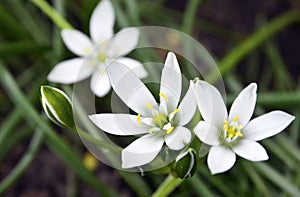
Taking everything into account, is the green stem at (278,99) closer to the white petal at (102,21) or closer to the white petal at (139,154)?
the white petal at (102,21)

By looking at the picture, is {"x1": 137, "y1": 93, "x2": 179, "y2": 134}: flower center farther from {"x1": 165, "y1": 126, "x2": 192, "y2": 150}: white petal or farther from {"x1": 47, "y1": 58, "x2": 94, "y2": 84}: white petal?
{"x1": 47, "y1": 58, "x2": 94, "y2": 84}: white petal

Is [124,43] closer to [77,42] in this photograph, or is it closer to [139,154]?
[77,42]

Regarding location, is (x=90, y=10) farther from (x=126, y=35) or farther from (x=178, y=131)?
(x=178, y=131)

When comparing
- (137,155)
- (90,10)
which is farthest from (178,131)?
(90,10)

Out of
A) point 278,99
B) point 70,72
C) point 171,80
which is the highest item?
point 171,80

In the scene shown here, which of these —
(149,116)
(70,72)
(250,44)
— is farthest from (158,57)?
(149,116)

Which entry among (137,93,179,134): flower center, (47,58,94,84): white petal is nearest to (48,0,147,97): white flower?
(47,58,94,84): white petal

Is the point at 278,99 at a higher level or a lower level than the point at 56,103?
lower
